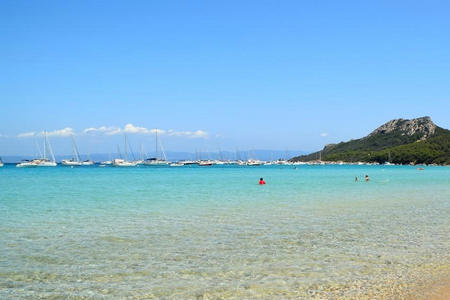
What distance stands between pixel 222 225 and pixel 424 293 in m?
11.3

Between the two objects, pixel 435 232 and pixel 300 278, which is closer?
pixel 300 278

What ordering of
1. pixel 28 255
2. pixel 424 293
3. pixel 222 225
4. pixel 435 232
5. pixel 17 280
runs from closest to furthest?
1. pixel 424 293
2. pixel 17 280
3. pixel 28 255
4. pixel 435 232
5. pixel 222 225

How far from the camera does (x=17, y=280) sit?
11.1m

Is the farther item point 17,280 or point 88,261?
point 88,261

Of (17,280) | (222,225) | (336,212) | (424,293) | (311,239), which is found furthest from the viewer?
(336,212)

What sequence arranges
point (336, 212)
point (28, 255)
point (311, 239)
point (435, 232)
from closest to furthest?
point (28, 255)
point (311, 239)
point (435, 232)
point (336, 212)

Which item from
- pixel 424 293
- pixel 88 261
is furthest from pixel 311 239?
pixel 88 261

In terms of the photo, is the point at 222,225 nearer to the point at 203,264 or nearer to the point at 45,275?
the point at 203,264

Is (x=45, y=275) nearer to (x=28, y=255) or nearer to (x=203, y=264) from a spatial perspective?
(x=28, y=255)

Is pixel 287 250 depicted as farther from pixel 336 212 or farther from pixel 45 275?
pixel 336 212

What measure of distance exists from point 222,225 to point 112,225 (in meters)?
5.02

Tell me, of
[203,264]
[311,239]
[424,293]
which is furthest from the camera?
[311,239]

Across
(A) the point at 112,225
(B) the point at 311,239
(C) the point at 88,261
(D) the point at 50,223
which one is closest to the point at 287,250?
(B) the point at 311,239

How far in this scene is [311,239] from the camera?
16.8 metres
